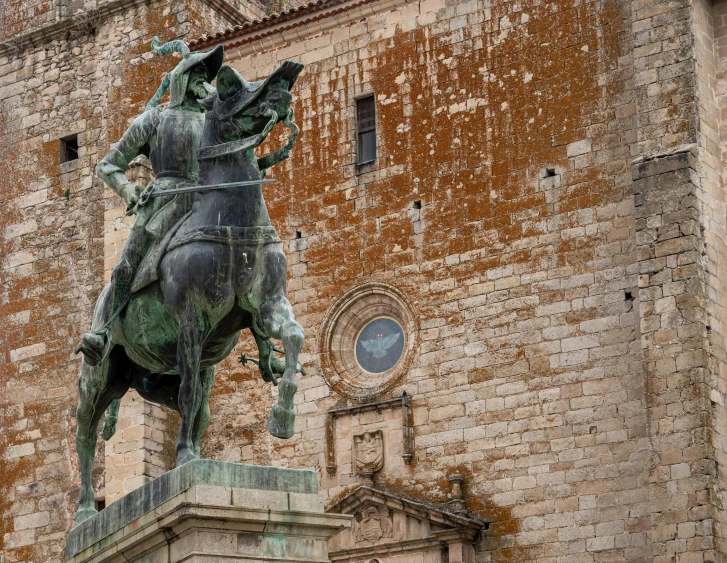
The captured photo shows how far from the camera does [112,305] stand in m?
11.2

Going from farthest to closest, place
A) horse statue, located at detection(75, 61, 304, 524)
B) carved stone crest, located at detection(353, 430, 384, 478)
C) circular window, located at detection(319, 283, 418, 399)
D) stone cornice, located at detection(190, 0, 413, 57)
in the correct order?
stone cornice, located at detection(190, 0, 413, 57) → circular window, located at detection(319, 283, 418, 399) → carved stone crest, located at detection(353, 430, 384, 478) → horse statue, located at detection(75, 61, 304, 524)

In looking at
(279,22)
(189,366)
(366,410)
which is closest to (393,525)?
(366,410)

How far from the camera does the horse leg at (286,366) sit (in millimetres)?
10438

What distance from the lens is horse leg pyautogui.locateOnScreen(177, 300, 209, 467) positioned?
10.8 metres

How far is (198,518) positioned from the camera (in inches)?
384

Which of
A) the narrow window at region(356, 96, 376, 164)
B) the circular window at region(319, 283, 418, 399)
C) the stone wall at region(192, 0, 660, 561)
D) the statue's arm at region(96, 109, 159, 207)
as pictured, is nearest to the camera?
the statue's arm at region(96, 109, 159, 207)

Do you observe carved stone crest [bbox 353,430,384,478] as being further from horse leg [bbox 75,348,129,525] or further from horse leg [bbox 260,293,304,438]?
horse leg [bbox 260,293,304,438]

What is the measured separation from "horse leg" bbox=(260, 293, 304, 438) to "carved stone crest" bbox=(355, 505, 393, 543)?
9672 mm

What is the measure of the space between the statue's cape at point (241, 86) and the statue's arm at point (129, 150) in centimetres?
67

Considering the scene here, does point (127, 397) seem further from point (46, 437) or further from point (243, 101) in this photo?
point (243, 101)

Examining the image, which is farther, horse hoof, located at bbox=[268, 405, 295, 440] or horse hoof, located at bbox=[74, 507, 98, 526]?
horse hoof, located at bbox=[74, 507, 98, 526]

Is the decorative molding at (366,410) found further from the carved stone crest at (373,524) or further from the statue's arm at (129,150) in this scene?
the statue's arm at (129,150)

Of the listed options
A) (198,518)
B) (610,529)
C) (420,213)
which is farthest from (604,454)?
(198,518)

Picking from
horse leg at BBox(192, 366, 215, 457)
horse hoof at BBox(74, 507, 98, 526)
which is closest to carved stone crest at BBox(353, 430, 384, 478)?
horse hoof at BBox(74, 507, 98, 526)
